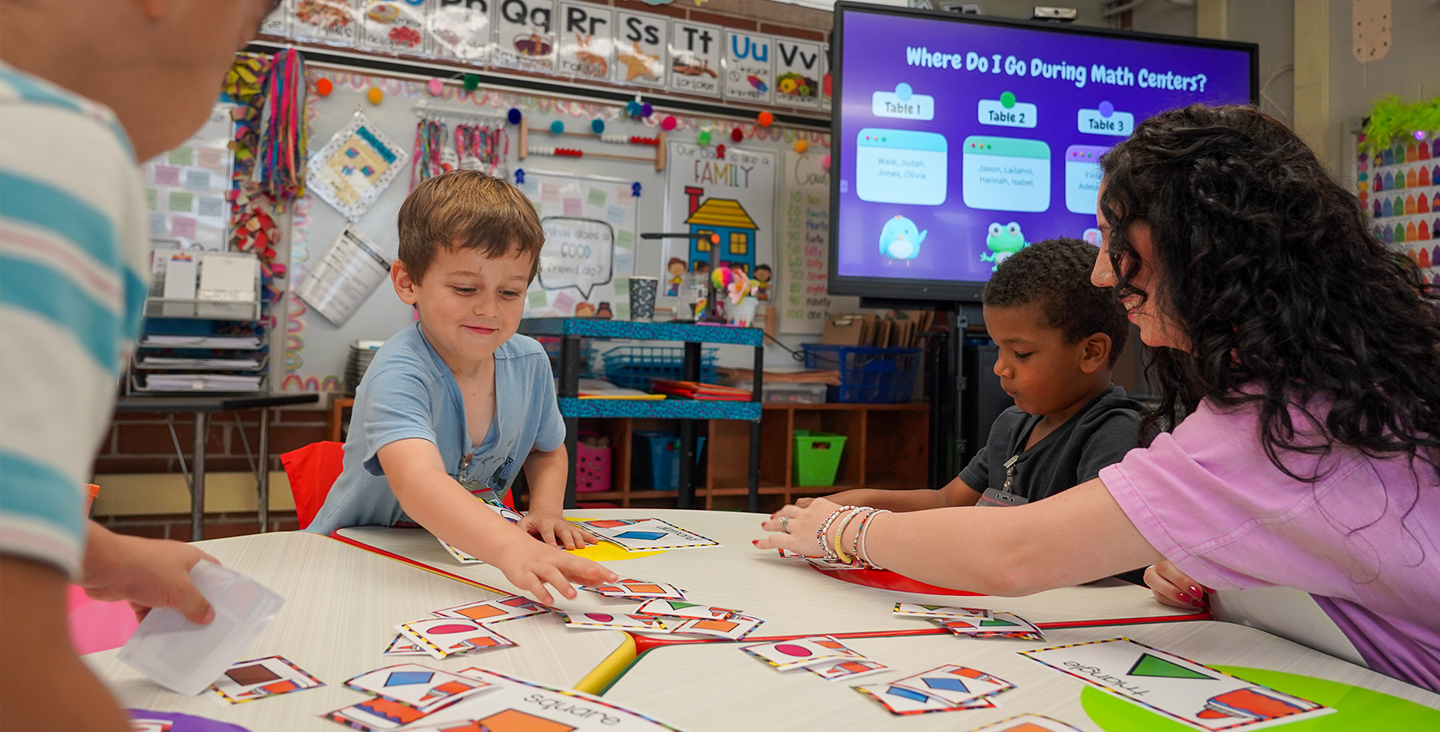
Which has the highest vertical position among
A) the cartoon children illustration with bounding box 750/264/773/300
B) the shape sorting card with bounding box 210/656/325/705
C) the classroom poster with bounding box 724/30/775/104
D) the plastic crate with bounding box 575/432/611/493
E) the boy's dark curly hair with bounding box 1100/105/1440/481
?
the classroom poster with bounding box 724/30/775/104

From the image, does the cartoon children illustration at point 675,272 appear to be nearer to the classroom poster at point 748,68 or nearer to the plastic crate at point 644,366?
the plastic crate at point 644,366

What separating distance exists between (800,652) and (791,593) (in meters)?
0.23

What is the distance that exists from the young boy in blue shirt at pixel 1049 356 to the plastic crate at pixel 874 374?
72.6 inches

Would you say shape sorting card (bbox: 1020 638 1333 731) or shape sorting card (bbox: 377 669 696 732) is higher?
shape sorting card (bbox: 377 669 696 732)

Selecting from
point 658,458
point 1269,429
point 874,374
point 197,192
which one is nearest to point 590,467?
point 658,458

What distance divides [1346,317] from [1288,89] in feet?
11.5

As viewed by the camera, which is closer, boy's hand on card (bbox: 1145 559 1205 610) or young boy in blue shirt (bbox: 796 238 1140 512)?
boy's hand on card (bbox: 1145 559 1205 610)

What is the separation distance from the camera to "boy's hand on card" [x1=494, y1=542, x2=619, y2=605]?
2.76ft

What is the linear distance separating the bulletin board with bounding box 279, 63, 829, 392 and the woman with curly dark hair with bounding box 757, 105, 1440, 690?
8.93ft

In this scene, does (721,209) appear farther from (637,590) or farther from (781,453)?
(637,590)

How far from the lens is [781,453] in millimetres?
3418

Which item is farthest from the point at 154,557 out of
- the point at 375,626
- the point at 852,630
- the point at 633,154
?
the point at 633,154

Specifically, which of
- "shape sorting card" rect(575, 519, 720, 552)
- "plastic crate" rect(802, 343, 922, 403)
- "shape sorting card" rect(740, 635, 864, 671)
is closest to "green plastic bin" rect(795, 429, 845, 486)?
"plastic crate" rect(802, 343, 922, 403)

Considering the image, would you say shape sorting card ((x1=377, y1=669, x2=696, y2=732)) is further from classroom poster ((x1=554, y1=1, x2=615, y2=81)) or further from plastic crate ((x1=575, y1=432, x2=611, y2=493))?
classroom poster ((x1=554, y1=1, x2=615, y2=81))
